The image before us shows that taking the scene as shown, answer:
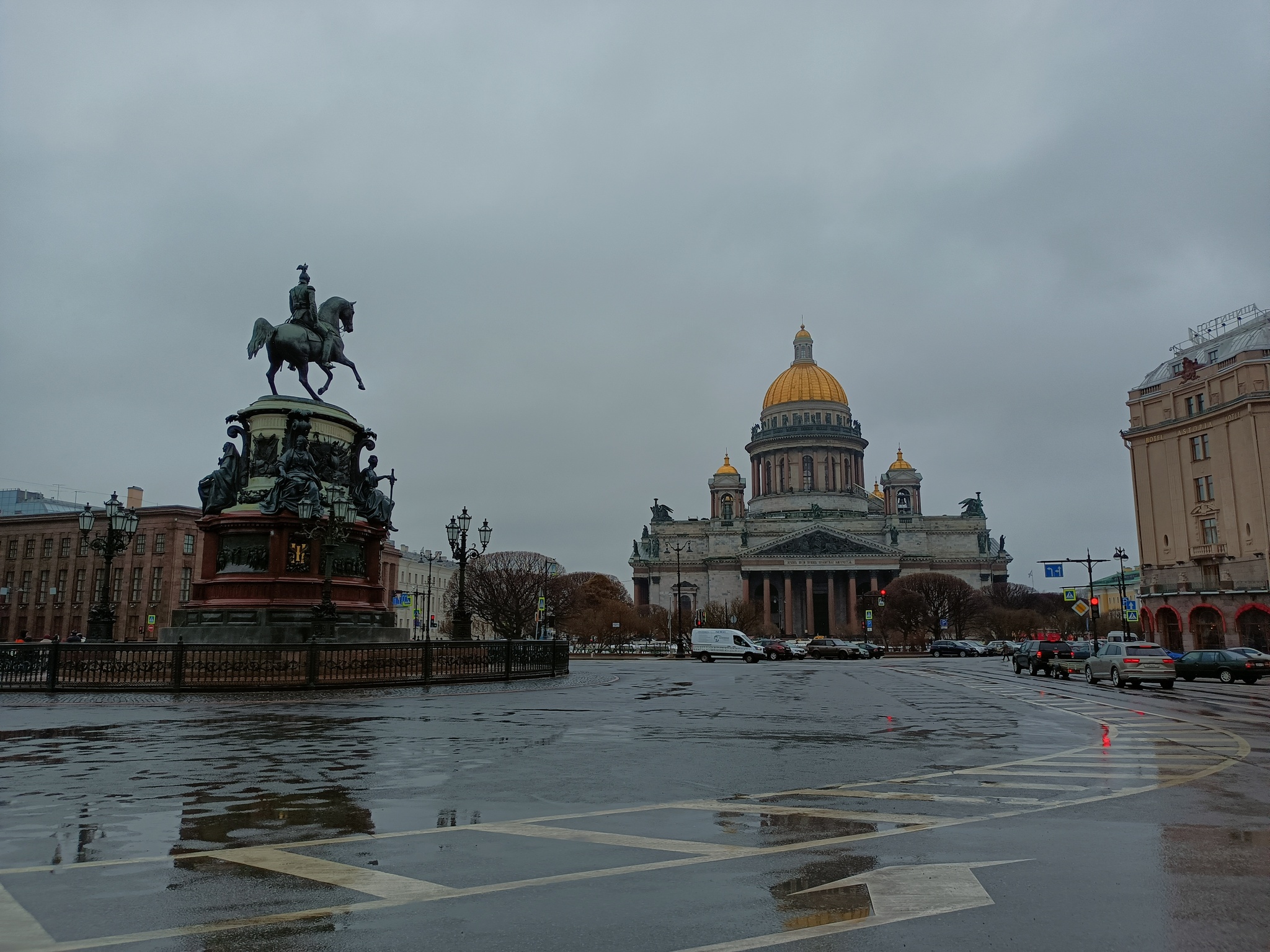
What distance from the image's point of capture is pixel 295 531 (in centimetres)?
2912

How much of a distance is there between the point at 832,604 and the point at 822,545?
8194mm

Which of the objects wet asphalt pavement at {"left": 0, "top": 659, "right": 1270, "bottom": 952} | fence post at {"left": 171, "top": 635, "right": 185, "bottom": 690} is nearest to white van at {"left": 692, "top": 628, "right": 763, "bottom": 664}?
fence post at {"left": 171, "top": 635, "right": 185, "bottom": 690}

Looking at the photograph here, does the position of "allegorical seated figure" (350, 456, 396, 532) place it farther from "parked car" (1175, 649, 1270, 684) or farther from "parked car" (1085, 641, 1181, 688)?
"parked car" (1175, 649, 1270, 684)

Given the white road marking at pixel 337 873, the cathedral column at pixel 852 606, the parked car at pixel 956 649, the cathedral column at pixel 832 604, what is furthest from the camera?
the cathedral column at pixel 832 604

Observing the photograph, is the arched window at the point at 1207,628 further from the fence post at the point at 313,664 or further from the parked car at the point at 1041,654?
the fence post at the point at 313,664

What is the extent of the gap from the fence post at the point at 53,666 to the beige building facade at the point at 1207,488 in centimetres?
5871

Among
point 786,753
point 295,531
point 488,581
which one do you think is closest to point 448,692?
point 295,531

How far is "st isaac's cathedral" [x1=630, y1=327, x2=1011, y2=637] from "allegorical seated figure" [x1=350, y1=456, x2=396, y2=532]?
94486 millimetres

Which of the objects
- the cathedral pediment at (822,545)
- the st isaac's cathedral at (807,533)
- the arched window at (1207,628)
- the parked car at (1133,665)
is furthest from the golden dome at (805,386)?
the parked car at (1133,665)

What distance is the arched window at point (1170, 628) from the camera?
60.5 metres

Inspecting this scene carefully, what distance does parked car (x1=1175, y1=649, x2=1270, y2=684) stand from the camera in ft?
115

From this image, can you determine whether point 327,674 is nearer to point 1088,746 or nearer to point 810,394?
point 1088,746

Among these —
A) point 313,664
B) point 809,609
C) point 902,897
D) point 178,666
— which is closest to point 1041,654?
point 313,664

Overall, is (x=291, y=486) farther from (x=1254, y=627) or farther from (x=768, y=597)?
(x=768, y=597)
